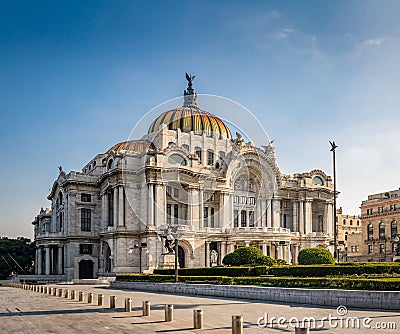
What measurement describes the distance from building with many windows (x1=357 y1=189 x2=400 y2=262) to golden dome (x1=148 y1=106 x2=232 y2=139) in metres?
31.4

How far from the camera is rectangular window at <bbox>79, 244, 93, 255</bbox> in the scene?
74.4 metres

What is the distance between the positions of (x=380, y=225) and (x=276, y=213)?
85.8 feet

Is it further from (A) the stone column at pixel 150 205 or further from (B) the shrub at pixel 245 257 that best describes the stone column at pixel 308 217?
(B) the shrub at pixel 245 257

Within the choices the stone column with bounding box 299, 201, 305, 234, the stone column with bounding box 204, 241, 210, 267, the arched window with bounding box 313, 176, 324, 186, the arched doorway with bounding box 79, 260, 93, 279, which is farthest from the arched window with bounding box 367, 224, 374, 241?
the arched doorway with bounding box 79, 260, 93, 279

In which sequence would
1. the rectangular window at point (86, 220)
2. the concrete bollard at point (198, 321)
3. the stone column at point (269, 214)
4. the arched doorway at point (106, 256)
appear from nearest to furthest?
1. the concrete bollard at point (198, 321)
2. the arched doorway at point (106, 256)
3. the rectangular window at point (86, 220)
4. the stone column at point (269, 214)

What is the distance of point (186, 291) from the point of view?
116 ft

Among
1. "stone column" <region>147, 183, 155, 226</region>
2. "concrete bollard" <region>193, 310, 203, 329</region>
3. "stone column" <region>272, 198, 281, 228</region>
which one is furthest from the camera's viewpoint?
"stone column" <region>272, 198, 281, 228</region>

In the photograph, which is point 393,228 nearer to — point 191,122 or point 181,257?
point 191,122

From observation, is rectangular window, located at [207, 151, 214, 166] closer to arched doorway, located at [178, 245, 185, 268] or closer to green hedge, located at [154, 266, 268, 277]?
arched doorway, located at [178, 245, 185, 268]

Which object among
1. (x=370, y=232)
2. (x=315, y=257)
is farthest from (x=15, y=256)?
(x=370, y=232)

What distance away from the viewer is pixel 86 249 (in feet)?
246

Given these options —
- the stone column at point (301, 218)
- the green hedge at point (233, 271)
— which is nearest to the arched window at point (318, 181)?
the stone column at point (301, 218)

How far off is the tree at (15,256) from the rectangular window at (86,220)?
638 inches

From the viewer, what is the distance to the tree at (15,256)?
287ft
